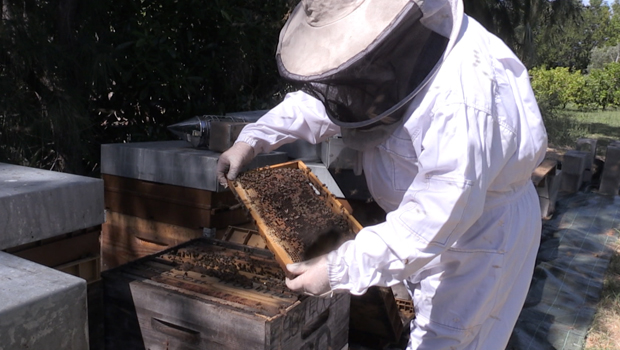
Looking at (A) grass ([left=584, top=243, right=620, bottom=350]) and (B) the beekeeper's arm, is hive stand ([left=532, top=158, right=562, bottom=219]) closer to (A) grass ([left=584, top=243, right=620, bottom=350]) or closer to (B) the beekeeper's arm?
(A) grass ([left=584, top=243, right=620, bottom=350])

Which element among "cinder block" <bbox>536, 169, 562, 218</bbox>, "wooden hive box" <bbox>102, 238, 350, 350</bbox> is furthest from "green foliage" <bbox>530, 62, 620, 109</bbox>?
"wooden hive box" <bbox>102, 238, 350, 350</bbox>

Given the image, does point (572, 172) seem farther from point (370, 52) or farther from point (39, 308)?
point (39, 308)

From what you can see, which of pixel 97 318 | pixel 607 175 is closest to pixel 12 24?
pixel 97 318

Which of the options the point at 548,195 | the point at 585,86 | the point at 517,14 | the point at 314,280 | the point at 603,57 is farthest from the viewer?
the point at 603,57

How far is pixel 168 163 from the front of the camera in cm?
275

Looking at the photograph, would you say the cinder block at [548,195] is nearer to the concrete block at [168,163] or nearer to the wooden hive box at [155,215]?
the concrete block at [168,163]

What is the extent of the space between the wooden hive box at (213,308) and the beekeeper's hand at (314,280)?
215 millimetres

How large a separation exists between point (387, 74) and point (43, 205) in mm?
1132

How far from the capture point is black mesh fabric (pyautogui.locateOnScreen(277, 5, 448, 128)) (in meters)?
1.38

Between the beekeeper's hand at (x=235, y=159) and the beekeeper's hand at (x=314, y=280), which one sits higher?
the beekeeper's hand at (x=235, y=159)

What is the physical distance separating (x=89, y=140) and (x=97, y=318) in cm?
232

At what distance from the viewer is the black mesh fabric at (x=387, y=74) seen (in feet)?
4.52

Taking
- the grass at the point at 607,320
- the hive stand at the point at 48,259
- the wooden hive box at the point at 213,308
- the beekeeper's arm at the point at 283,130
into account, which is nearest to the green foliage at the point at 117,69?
the hive stand at the point at 48,259

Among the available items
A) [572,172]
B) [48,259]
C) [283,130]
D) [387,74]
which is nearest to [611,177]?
[572,172]
